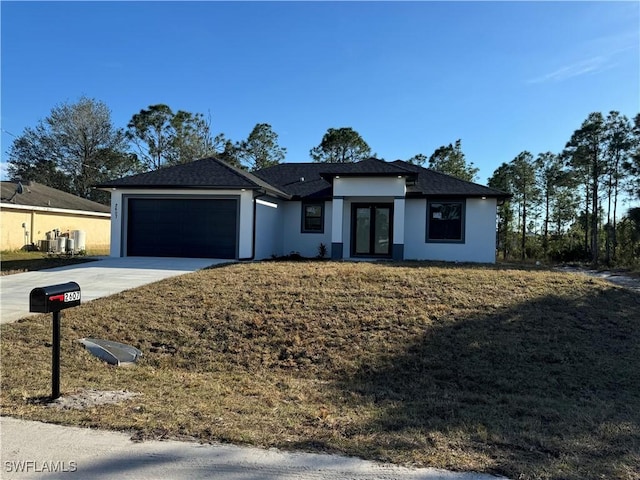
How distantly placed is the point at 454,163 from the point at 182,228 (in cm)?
2111

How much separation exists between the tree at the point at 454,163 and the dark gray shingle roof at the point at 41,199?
2212 cm

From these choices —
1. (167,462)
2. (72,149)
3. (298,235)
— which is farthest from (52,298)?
(72,149)

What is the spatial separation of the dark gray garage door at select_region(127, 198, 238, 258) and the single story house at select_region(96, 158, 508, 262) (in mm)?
35

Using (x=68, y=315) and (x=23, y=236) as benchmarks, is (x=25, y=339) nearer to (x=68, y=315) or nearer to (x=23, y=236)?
(x=68, y=315)

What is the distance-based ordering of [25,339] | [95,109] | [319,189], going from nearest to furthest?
[25,339] < [319,189] < [95,109]

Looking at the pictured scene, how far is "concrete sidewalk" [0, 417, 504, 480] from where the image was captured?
118 inches

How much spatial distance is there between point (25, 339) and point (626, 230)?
26277 millimetres

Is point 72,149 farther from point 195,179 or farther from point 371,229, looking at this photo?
point 371,229

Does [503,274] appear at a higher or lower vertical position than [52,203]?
lower

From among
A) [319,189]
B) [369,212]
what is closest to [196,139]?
[319,189]

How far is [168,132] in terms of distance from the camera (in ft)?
131

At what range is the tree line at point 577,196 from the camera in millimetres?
22750

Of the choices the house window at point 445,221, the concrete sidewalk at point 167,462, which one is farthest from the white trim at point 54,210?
the concrete sidewalk at point 167,462

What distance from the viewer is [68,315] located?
7559 millimetres
